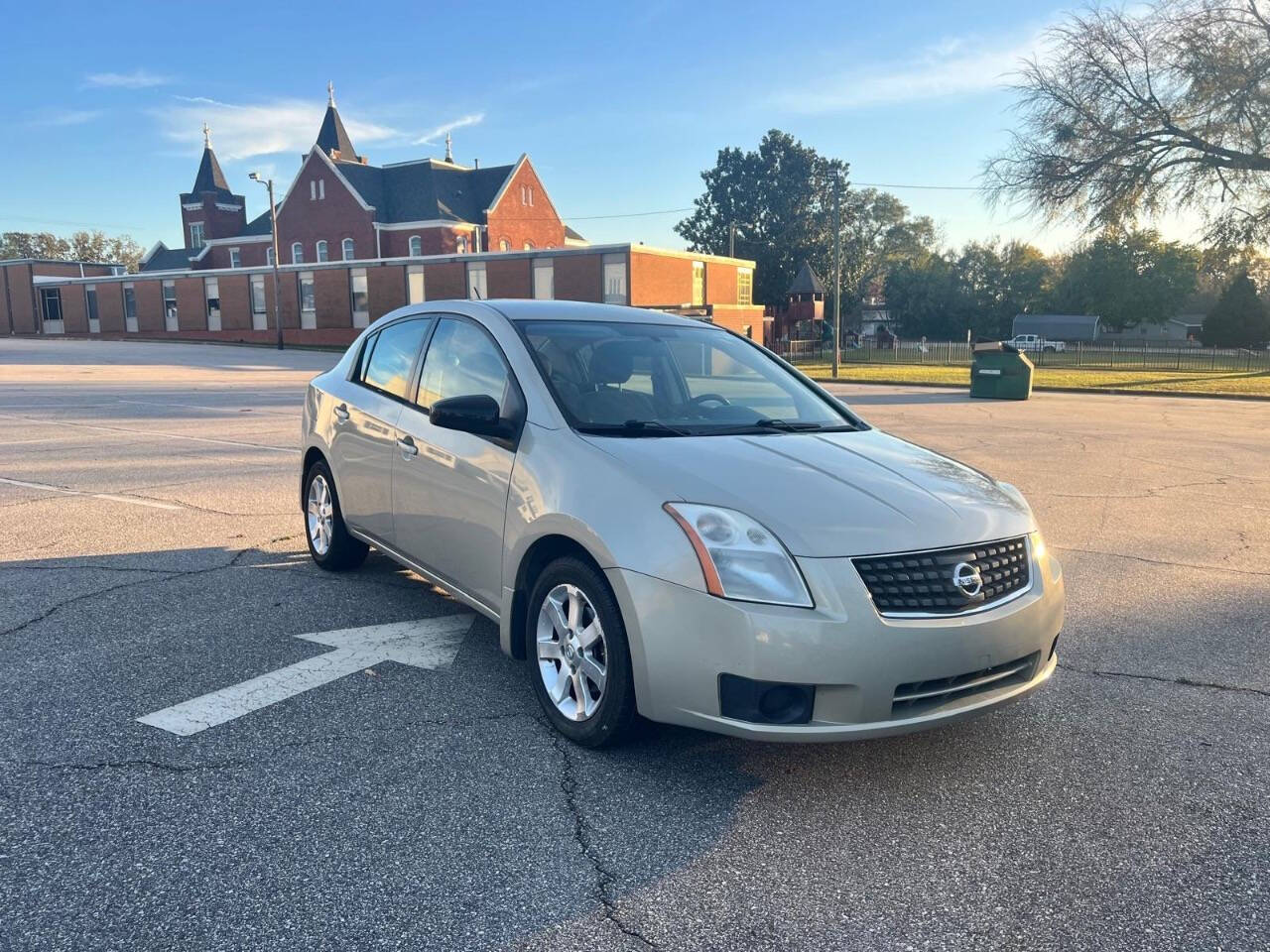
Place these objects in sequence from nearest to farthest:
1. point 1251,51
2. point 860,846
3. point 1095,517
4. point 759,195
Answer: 1. point 860,846
2. point 1095,517
3. point 1251,51
4. point 759,195

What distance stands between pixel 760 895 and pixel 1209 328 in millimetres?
82883

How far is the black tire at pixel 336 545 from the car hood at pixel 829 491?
2.68m

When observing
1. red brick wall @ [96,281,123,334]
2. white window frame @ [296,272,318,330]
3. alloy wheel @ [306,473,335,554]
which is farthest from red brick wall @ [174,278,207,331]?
alloy wheel @ [306,473,335,554]

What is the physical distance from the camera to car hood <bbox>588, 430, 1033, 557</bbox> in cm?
322

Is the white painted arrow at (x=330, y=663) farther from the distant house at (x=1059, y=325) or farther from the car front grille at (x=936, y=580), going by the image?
the distant house at (x=1059, y=325)

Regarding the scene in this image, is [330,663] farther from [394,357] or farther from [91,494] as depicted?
[91,494]

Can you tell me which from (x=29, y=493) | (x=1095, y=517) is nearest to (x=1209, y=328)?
(x=1095, y=517)

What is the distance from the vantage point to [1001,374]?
2420cm

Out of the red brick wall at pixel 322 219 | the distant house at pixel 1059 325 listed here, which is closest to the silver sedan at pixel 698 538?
the red brick wall at pixel 322 219

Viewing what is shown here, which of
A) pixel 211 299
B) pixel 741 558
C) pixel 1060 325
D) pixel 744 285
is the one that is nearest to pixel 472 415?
pixel 741 558

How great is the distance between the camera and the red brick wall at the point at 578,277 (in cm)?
4372

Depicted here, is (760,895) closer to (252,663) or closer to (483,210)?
(252,663)

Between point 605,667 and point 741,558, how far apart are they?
0.71m

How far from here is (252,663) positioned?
14.8ft
